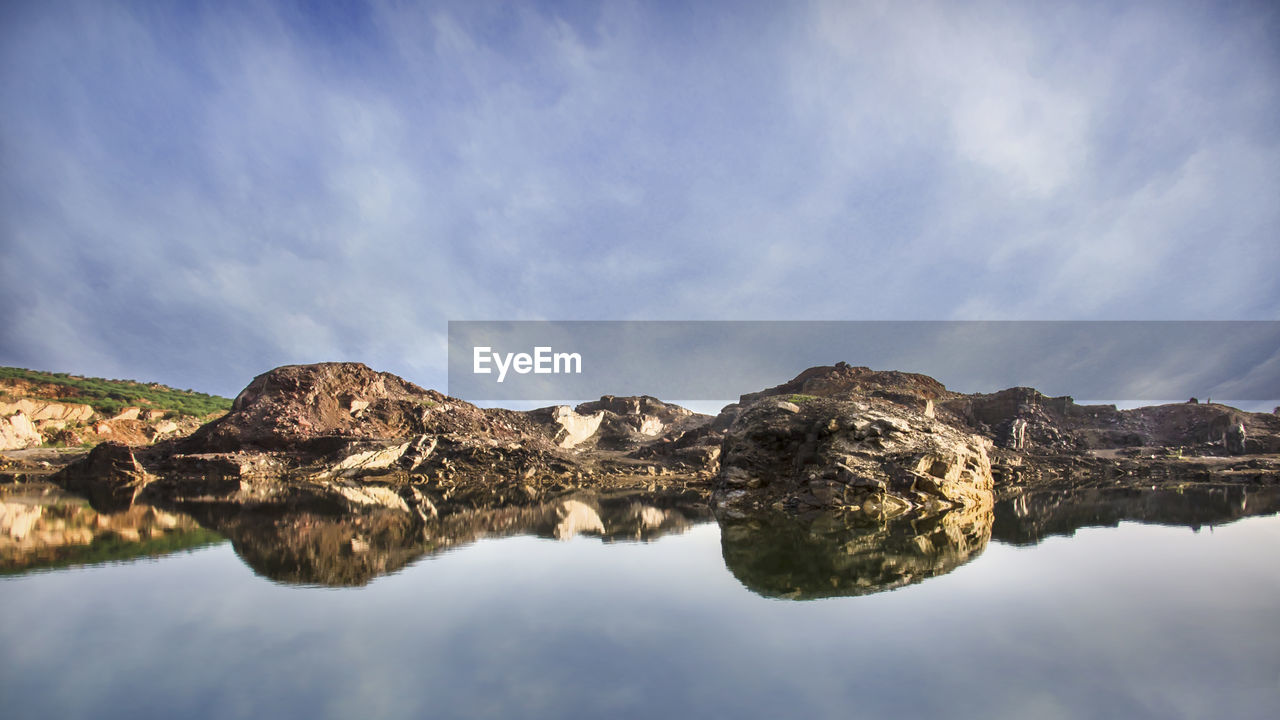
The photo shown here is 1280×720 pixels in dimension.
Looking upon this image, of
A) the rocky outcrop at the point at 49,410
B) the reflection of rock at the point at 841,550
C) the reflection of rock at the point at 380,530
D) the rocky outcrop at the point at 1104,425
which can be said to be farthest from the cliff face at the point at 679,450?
the rocky outcrop at the point at 49,410

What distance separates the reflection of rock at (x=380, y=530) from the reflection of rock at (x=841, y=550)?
9.75 feet

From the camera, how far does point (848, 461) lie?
19625 mm

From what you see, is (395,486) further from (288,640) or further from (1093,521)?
(1093,521)

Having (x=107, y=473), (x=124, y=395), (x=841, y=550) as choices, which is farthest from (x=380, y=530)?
(x=124, y=395)

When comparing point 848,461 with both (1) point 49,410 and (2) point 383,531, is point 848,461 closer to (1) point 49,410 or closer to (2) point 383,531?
(2) point 383,531

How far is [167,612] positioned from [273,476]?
3299 cm

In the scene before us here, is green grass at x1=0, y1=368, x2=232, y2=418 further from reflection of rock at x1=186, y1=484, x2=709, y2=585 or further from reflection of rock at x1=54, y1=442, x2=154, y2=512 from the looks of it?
reflection of rock at x1=186, y1=484, x2=709, y2=585

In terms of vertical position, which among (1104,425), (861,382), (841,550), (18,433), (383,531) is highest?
(861,382)

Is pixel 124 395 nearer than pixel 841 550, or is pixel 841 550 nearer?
pixel 841 550

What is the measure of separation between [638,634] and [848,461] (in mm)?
15300

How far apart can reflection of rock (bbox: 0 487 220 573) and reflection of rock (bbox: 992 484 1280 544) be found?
19.3 meters

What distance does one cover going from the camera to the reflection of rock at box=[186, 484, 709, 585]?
9.99 metres

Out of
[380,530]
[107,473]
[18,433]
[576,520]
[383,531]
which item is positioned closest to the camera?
[383,531]

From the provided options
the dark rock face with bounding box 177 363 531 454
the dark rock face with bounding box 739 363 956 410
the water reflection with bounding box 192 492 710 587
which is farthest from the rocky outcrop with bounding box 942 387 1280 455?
the dark rock face with bounding box 177 363 531 454
